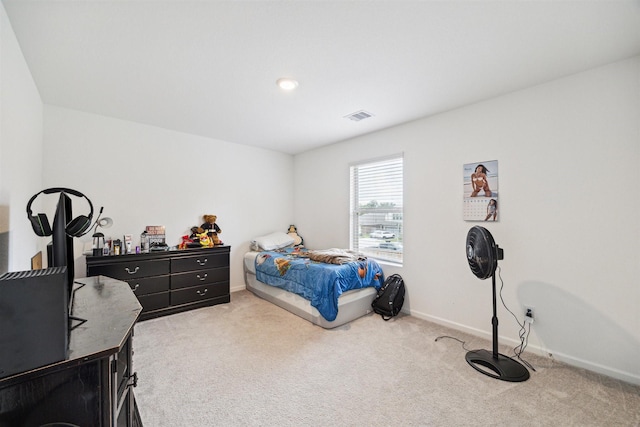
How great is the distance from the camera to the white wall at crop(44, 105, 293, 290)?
3164mm

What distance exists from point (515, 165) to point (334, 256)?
2.17m

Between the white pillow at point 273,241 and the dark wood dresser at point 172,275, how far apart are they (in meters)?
0.64

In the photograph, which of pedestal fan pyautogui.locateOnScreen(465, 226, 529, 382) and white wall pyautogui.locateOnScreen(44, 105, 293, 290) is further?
white wall pyautogui.locateOnScreen(44, 105, 293, 290)

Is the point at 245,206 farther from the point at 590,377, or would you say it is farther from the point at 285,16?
the point at 590,377

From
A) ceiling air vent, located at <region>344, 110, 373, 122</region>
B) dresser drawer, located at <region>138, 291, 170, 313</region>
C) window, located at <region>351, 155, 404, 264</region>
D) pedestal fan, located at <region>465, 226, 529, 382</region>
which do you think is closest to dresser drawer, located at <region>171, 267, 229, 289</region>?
dresser drawer, located at <region>138, 291, 170, 313</region>

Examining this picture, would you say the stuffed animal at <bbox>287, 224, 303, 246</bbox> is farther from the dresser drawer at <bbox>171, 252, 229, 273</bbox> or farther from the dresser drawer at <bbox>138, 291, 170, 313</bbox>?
the dresser drawer at <bbox>138, 291, 170, 313</bbox>

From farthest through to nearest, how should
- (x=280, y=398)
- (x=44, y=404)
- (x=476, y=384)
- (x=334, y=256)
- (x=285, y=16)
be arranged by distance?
(x=334, y=256)
(x=476, y=384)
(x=280, y=398)
(x=285, y=16)
(x=44, y=404)

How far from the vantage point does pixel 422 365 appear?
2.29 metres

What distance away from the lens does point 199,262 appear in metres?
3.71

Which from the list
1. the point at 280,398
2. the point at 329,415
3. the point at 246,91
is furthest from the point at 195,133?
the point at 329,415

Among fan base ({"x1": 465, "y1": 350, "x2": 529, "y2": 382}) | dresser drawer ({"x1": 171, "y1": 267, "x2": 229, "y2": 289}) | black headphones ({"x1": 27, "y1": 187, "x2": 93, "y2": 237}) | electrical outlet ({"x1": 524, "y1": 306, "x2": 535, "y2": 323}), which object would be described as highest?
black headphones ({"x1": 27, "y1": 187, "x2": 93, "y2": 237})

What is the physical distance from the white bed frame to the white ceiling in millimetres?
2209

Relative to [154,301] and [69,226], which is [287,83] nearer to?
[69,226]

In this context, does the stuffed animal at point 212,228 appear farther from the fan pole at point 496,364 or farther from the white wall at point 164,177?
the fan pole at point 496,364
